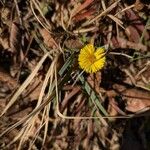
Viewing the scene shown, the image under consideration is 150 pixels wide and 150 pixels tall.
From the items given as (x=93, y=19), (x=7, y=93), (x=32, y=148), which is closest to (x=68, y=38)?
(x=93, y=19)

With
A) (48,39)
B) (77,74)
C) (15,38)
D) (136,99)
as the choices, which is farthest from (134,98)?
(15,38)

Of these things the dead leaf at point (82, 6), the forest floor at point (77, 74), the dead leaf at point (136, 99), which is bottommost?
the dead leaf at point (136, 99)

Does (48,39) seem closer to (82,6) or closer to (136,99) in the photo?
(82,6)

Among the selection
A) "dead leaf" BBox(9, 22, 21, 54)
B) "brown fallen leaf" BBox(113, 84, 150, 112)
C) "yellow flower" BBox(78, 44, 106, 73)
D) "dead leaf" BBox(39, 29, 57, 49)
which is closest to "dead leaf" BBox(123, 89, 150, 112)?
"brown fallen leaf" BBox(113, 84, 150, 112)

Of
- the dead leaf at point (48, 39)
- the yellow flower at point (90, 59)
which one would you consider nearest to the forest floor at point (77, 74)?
the dead leaf at point (48, 39)

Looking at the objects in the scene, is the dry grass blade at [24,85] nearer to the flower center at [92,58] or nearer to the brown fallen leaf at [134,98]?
the flower center at [92,58]
